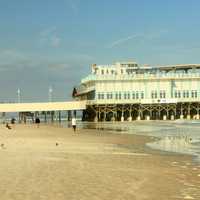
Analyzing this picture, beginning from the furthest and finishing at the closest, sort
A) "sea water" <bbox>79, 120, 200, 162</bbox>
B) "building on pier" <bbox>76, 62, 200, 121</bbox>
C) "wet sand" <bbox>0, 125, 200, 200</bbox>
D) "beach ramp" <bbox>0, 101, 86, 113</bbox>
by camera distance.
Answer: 1. "building on pier" <bbox>76, 62, 200, 121</bbox>
2. "beach ramp" <bbox>0, 101, 86, 113</bbox>
3. "sea water" <bbox>79, 120, 200, 162</bbox>
4. "wet sand" <bbox>0, 125, 200, 200</bbox>

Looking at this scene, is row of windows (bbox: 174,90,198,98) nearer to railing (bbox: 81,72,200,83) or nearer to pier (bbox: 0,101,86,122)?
railing (bbox: 81,72,200,83)

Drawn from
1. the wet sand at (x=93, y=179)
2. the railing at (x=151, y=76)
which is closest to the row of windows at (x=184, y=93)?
the railing at (x=151, y=76)

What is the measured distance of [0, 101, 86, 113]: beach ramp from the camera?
304 feet

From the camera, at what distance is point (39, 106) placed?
3728 inches

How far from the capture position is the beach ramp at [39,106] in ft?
304

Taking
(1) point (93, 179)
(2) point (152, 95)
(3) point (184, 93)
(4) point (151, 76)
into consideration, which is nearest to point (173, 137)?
(1) point (93, 179)

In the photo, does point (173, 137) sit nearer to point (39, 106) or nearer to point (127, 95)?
point (39, 106)

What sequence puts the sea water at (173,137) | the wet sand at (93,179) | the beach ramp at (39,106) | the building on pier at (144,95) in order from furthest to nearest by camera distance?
the building on pier at (144,95) → the beach ramp at (39,106) → the sea water at (173,137) → the wet sand at (93,179)

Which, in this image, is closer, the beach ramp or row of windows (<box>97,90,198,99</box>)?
the beach ramp

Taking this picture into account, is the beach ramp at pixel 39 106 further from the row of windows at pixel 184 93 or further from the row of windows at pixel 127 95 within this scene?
the row of windows at pixel 184 93

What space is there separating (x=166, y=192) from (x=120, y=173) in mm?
2919

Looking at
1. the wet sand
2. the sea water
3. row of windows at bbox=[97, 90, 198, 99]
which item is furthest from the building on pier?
the wet sand

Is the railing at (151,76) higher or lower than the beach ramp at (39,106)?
higher

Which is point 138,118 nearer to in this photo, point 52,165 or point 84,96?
point 84,96
